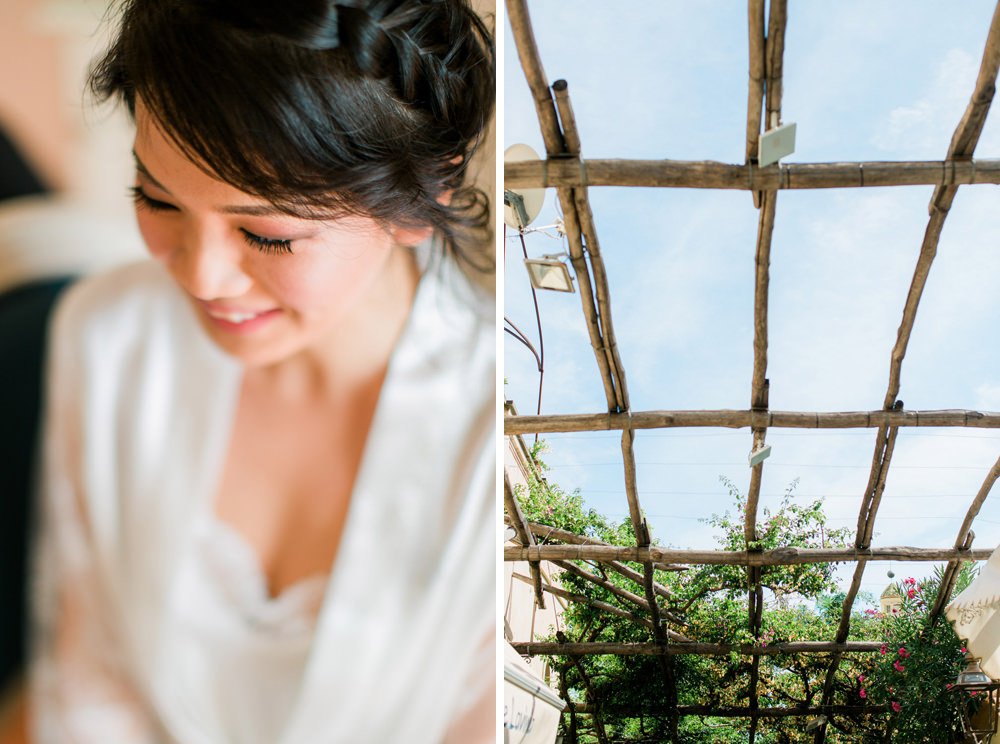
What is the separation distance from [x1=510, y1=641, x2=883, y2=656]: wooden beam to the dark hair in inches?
212

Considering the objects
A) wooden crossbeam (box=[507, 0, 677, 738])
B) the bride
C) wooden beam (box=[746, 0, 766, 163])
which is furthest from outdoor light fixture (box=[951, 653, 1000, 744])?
the bride

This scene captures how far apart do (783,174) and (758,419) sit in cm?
148

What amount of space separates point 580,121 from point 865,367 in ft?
10.4

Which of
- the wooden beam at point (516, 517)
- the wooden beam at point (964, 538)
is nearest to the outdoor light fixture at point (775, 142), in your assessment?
the wooden beam at point (516, 517)

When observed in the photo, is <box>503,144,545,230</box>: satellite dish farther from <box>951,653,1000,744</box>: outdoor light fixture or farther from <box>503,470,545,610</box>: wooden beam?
<box>951,653,1000,744</box>: outdoor light fixture

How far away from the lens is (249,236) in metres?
1.09

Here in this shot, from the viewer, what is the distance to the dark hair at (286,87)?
1.05 m

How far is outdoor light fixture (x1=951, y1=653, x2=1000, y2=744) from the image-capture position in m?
4.41

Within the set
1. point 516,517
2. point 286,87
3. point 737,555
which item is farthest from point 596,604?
point 286,87

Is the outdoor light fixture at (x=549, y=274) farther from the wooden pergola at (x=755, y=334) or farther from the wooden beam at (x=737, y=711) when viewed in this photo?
the wooden beam at (x=737, y=711)

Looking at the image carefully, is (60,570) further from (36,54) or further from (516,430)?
(516,430)

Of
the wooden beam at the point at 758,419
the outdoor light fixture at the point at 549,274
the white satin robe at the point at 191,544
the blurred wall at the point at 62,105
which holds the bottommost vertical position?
the white satin robe at the point at 191,544

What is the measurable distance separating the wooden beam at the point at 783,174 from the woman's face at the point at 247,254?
5.51ft

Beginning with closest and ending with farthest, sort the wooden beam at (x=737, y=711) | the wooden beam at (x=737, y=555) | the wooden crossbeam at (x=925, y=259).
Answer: the wooden crossbeam at (x=925, y=259)
the wooden beam at (x=737, y=555)
the wooden beam at (x=737, y=711)
